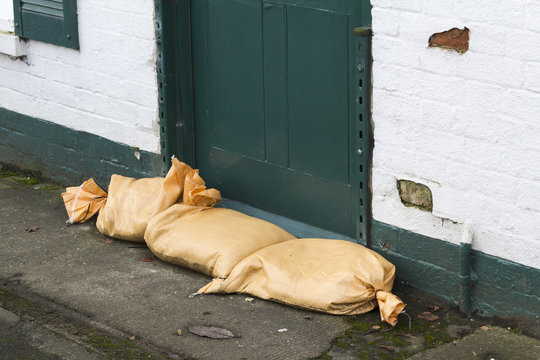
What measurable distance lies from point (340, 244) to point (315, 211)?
1.71 ft

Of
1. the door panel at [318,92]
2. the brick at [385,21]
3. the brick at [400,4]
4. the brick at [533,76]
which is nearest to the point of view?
the brick at [533,76]

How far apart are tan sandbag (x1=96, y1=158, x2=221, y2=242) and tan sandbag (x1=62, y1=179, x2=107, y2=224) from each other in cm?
25

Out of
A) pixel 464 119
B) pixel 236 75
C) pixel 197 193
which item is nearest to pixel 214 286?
pixel 197 193

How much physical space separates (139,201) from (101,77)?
3.88 ft

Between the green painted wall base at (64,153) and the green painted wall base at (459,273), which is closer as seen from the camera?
the green painted wall base at (459,273)

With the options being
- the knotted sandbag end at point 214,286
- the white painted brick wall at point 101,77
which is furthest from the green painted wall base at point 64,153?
the knotted sandbag end at point 214,286

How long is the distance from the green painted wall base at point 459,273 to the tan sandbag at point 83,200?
223cm

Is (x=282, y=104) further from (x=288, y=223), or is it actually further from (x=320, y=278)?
(x=320, y=278)

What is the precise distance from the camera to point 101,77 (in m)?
6.67

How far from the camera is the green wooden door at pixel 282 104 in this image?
534 cm

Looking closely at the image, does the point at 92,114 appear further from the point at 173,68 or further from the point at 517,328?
the point at 517,328

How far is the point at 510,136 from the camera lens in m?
4.48

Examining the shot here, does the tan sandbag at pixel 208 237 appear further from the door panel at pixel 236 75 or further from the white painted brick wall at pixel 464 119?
the white painted brick wall at pixel 464 119

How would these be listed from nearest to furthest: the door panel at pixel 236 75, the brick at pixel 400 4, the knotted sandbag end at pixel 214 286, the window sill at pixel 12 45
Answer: the brick at pixel 400 4 → the knotted sandbag end at pixel 214 286 → the door panel at pixel 236 75 → the window sill at pixel 12 45
